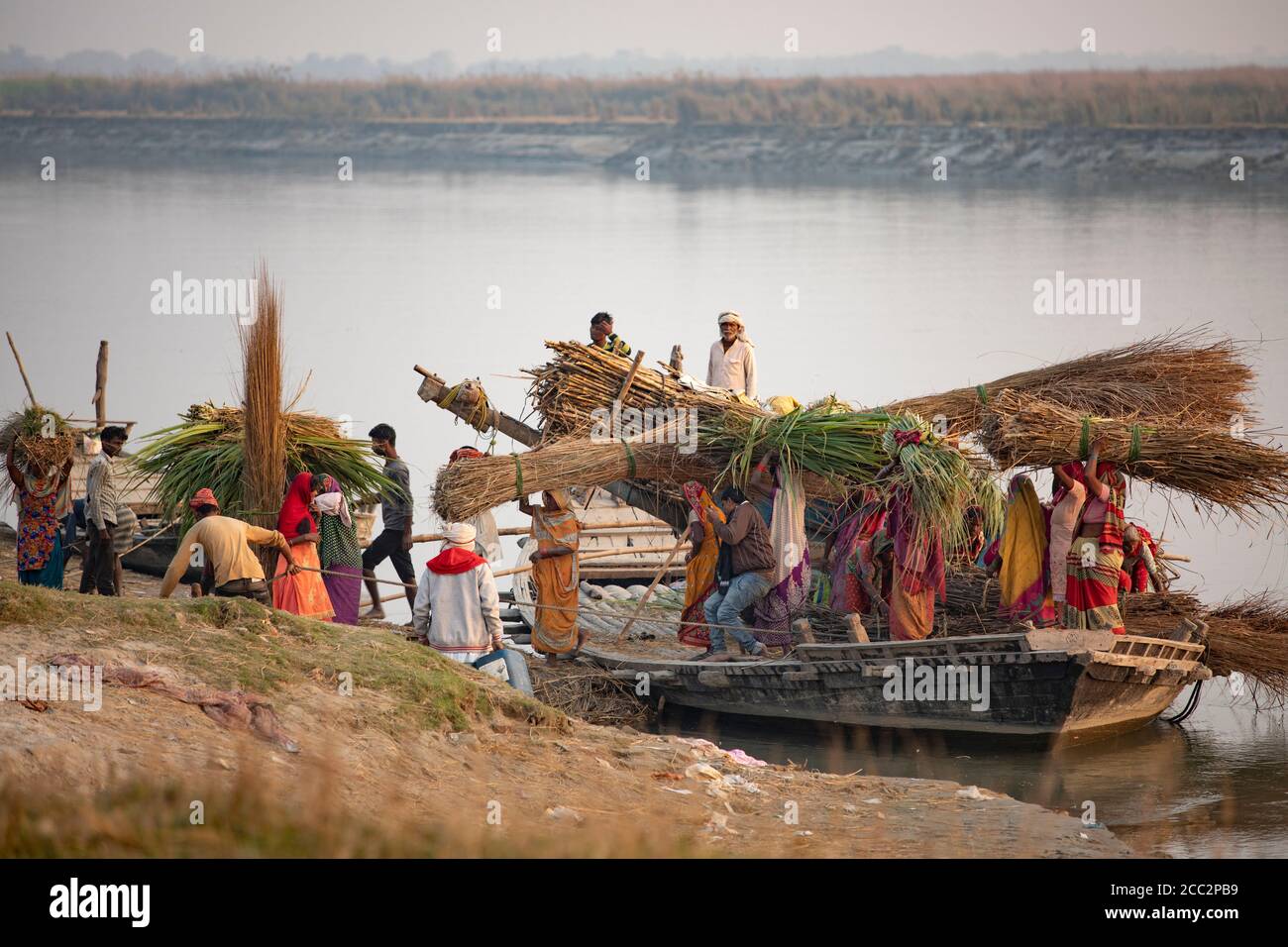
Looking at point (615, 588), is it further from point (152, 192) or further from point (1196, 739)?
point (152, 192)

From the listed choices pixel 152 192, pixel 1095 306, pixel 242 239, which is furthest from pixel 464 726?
pixel 152 192

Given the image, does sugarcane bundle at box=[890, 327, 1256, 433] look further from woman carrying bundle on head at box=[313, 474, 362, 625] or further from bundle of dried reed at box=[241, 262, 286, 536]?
bundle of dried reed at box=[241, 262, 286, 536]

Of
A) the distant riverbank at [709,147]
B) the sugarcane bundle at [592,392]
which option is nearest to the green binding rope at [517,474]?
the sugarcane bundle at [592,392]

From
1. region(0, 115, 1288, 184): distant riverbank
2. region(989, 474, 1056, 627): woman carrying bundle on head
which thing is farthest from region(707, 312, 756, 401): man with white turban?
region(0, 115, 1288, 184): distant riverbank

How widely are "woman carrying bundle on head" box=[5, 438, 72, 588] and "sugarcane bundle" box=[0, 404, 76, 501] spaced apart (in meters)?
0.03

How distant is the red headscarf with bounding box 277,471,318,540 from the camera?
33.4 ft

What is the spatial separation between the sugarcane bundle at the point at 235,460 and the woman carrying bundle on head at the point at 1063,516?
4081 millimetres

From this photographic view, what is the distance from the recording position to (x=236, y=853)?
217 inches

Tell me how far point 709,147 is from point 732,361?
34.1m

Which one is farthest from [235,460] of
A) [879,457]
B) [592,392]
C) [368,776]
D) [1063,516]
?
[1063,516]

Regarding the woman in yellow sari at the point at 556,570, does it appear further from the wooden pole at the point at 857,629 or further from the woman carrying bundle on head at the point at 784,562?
the wooden pole at the point at 857,629

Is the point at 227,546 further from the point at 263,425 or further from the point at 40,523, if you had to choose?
the point at 40,523

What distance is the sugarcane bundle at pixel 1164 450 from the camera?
9.53m

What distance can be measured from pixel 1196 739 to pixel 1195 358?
7.64ft
